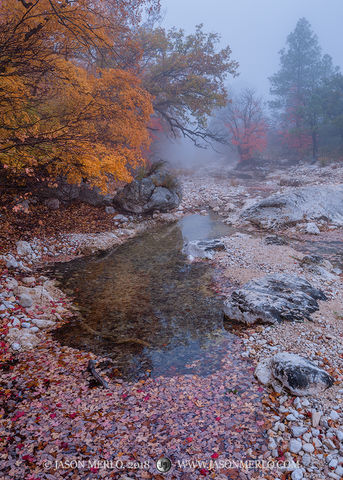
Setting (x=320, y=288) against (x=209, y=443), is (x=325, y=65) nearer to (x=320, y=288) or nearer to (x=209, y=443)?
(x=320, y=288)

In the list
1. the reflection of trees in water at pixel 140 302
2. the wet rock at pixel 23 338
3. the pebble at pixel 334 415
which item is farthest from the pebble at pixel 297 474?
the wet rock at pixel 23 338

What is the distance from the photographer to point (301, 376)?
157 inches

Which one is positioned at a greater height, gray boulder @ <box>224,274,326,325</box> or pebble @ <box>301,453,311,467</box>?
gray boulder @ <box>224,274,326,325</box>

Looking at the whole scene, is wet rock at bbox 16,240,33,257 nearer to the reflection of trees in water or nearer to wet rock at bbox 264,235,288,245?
the reflection of trees in water

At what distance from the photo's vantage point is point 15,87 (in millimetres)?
5883

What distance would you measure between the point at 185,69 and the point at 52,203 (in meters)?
11.7

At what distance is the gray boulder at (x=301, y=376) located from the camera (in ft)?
12.9

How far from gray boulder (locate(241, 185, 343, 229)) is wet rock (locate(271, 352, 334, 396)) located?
1008 centimetres

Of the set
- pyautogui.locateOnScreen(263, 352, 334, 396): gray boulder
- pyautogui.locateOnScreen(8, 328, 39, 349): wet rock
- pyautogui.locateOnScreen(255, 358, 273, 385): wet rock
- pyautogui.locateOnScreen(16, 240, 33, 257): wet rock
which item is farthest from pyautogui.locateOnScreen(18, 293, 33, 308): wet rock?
pyautogui.locateOnScreen(263, 352, 334, 396): gray boulder

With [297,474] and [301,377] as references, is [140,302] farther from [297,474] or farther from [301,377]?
[297,474]

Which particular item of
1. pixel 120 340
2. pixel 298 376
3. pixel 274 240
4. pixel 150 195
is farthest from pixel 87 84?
pixel 298 376

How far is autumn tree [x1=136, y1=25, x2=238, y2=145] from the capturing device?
16.3 m

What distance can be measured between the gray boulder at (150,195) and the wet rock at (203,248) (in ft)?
18.0

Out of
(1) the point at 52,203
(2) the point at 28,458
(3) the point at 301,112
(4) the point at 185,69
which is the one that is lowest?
(2) the point at 28,458
